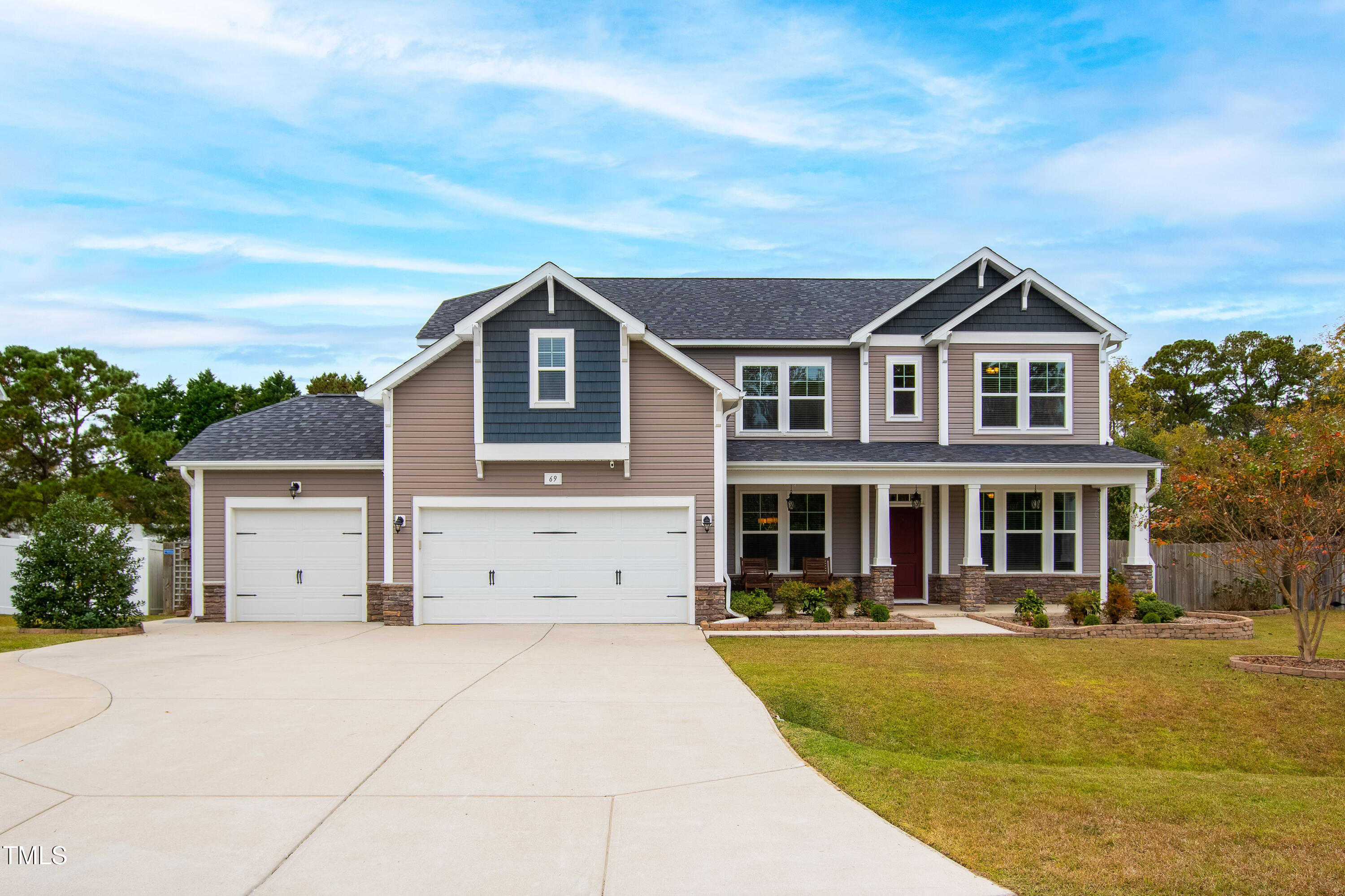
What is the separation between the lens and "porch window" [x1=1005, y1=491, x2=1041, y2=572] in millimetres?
19141

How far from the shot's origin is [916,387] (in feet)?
61.9

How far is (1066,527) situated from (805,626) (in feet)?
25.8

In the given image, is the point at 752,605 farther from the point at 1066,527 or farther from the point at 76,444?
the point at 76,444

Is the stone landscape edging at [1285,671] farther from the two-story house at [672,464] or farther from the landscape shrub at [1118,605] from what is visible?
the two-story house at [672,464]

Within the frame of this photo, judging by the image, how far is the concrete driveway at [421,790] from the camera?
15.6ft

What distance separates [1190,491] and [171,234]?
2301 cm

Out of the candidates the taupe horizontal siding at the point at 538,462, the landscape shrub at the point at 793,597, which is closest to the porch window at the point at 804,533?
the landscape shrub at the point at 793,597

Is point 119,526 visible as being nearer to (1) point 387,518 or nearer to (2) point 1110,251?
(1) point 387,518

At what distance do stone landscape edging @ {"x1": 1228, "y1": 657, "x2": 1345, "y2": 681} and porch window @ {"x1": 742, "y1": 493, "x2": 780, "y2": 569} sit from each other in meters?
9.13

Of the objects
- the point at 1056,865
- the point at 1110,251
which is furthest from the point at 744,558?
the point at 1110,251

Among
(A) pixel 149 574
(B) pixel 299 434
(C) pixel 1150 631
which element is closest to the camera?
(C) pixel 1150 631

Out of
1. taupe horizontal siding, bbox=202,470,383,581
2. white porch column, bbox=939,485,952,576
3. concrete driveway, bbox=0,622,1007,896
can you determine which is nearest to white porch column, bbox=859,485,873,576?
white porch column, bbox=939,485,952,576

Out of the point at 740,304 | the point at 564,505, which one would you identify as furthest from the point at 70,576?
the point at 740,304

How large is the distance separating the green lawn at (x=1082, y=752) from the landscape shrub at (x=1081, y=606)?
1.05 m
